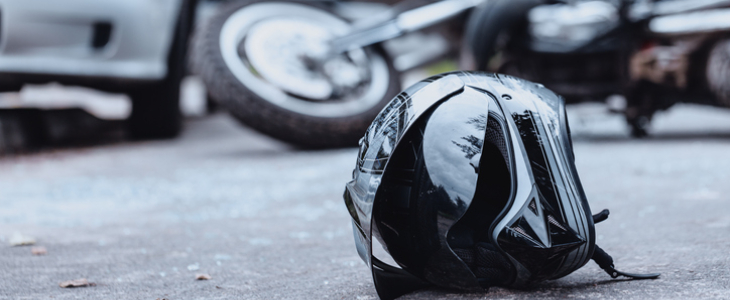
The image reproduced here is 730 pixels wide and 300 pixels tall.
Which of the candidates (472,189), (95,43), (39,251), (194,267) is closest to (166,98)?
(95,43)

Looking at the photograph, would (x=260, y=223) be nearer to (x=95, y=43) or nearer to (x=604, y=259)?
(x=604, y=259)

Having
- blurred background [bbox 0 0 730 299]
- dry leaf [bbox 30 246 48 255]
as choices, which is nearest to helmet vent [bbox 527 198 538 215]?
blurred background [bbox 0 0 730 299]

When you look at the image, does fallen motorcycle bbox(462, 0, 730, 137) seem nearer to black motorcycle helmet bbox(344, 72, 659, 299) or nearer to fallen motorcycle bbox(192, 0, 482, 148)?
fallen motorcycle bbox(192, 0, 482, 148)

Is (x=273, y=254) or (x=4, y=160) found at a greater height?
(x=273, y=254)

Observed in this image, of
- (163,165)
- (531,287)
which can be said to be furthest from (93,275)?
(163,165)

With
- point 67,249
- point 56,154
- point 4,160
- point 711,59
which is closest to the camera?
point 67,249

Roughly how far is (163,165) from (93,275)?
7.83 feet

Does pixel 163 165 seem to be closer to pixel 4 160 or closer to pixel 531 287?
pixel 4 160

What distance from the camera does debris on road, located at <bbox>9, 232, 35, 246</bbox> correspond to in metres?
2.15

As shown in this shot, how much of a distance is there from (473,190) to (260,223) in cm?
129

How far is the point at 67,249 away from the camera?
6.89 ft

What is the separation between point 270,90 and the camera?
4305mm

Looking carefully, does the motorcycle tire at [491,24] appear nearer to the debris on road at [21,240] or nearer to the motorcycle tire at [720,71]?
the motorcycle tire at [720,71]

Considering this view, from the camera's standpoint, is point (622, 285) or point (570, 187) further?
point (622, 285)
